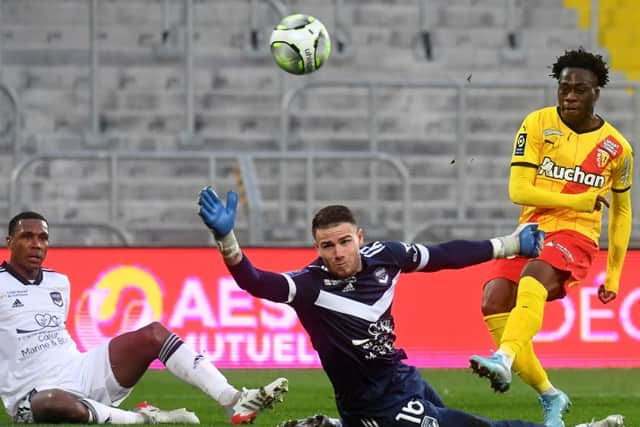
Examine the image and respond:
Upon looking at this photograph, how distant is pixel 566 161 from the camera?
29.6 feet

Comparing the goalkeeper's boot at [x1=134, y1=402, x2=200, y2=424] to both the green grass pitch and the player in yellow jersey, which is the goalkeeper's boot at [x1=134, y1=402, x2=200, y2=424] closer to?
the green grass pitch

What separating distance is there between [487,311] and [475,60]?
417 inches

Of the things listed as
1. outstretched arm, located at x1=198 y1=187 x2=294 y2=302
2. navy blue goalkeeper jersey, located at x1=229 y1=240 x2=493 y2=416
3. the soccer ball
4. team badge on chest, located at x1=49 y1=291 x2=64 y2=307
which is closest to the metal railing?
the soccer ball

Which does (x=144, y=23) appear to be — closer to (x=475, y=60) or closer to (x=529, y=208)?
(x=475, y=60)

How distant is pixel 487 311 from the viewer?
898 cm

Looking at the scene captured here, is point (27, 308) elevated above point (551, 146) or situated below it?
below

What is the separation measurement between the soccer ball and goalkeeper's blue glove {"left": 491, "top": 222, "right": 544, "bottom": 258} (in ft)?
13.8

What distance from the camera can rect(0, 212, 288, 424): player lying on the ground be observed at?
8.53 m

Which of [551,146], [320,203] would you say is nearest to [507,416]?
[551,146]

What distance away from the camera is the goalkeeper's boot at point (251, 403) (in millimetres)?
7811

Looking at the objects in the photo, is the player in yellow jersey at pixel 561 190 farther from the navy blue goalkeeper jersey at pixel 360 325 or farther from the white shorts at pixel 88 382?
the white shorts at pixel 88 382

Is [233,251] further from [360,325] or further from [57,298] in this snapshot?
[57,298]

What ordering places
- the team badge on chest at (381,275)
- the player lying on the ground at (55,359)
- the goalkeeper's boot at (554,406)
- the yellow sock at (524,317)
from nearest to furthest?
the team badge on chest at (381,275)
the yellow sock at (524,317)
the player lying on the ground at (55,359)
the goalkeeper's boot at (554,406)

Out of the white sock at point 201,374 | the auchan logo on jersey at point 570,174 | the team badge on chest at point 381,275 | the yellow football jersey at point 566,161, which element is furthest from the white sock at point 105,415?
the auchan logo on jersey at point 570,174
